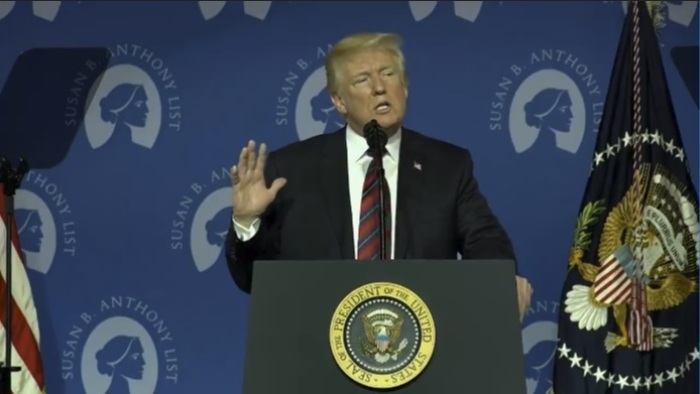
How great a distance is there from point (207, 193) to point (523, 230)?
1238 mm

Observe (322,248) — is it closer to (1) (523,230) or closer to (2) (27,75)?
(1) (523,230)

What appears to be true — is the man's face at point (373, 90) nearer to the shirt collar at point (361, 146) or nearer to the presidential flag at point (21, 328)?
the shirt collar at point (361, 146)

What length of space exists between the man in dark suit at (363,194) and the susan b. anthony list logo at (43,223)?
59.8 inches

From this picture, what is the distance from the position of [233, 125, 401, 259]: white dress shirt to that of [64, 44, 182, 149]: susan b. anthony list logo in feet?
4.64

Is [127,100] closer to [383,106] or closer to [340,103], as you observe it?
[340,103]

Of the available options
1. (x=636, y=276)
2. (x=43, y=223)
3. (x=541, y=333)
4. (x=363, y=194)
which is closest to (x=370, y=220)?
(x=363, y=194)

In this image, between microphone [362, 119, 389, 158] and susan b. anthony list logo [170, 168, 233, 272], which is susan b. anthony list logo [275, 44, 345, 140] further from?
microphone [362, 119, 389, 158]

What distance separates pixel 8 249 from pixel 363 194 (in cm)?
150

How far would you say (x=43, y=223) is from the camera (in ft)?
15.1

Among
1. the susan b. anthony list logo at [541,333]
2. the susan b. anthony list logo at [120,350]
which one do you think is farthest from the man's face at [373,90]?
the susan b. anthony list logo at [120,350]

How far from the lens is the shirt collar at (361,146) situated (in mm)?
3320

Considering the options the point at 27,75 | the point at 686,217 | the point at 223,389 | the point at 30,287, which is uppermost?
the point at 27,75

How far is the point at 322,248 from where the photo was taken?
316cm

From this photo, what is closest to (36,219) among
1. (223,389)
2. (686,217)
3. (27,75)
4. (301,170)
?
(27,75)
